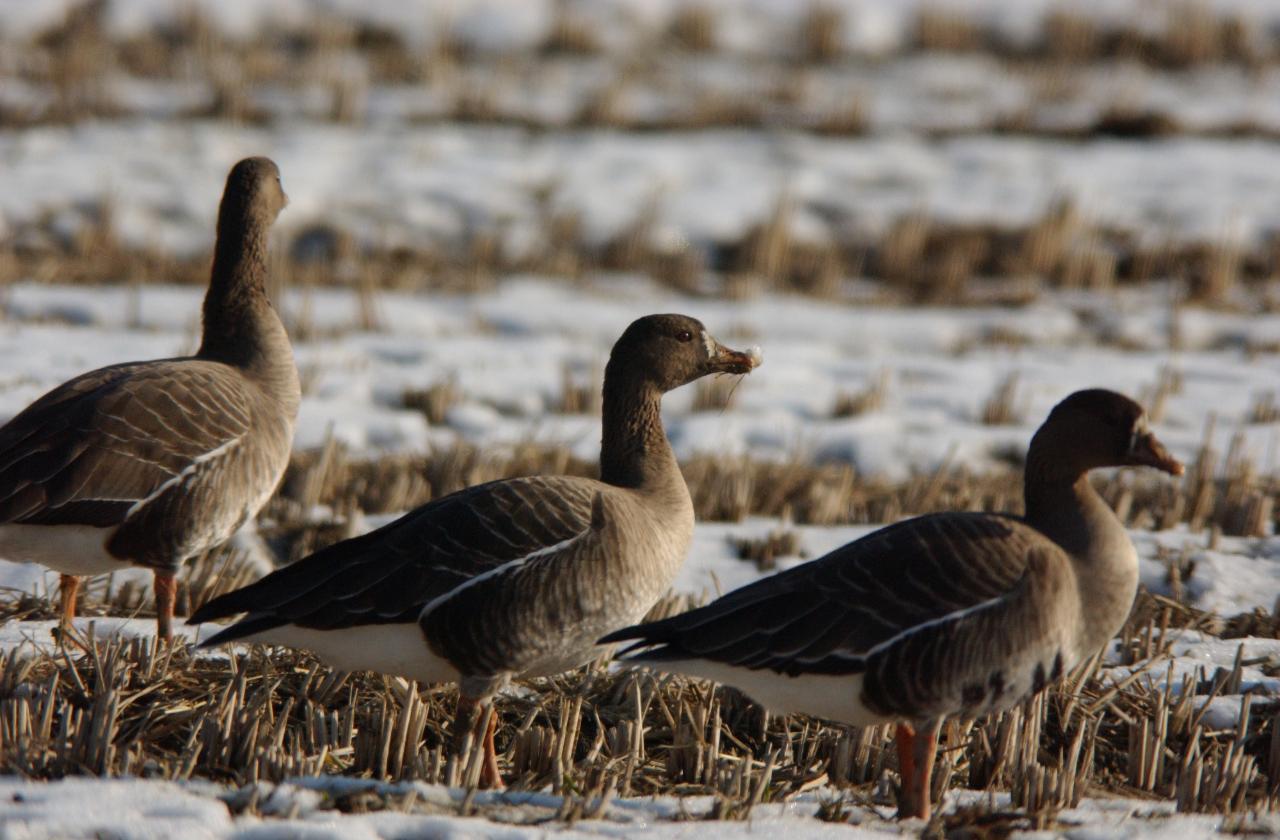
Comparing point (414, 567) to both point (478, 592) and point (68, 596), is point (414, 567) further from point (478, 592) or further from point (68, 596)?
point (68, 596)

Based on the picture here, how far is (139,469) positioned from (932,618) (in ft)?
10.5

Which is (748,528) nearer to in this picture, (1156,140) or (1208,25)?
(1156,140)

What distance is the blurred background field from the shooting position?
218 inches

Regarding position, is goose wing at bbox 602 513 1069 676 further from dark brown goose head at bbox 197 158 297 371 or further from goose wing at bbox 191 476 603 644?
dark brown goose head at bbox 197 158 297 371

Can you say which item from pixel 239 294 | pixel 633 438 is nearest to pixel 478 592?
pixel 633 438

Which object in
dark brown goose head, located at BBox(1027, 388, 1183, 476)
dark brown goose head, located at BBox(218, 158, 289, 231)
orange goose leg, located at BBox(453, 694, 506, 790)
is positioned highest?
dark brown goose head, located at BBox(218, 158, 289, 231)

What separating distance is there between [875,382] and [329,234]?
609 cm

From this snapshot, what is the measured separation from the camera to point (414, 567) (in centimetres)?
520

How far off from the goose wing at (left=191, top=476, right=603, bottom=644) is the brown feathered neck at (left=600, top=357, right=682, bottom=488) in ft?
1.68

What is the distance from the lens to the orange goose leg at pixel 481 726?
5.04m

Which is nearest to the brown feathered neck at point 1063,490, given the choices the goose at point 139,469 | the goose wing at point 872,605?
the goose wing at point 872,605

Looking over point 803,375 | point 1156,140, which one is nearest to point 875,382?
point 803,375

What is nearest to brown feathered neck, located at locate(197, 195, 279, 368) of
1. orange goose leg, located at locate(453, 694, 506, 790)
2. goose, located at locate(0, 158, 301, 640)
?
goose, located at locate(0, 158, 301, 640)

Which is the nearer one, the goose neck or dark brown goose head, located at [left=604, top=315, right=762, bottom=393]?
the goose neck
